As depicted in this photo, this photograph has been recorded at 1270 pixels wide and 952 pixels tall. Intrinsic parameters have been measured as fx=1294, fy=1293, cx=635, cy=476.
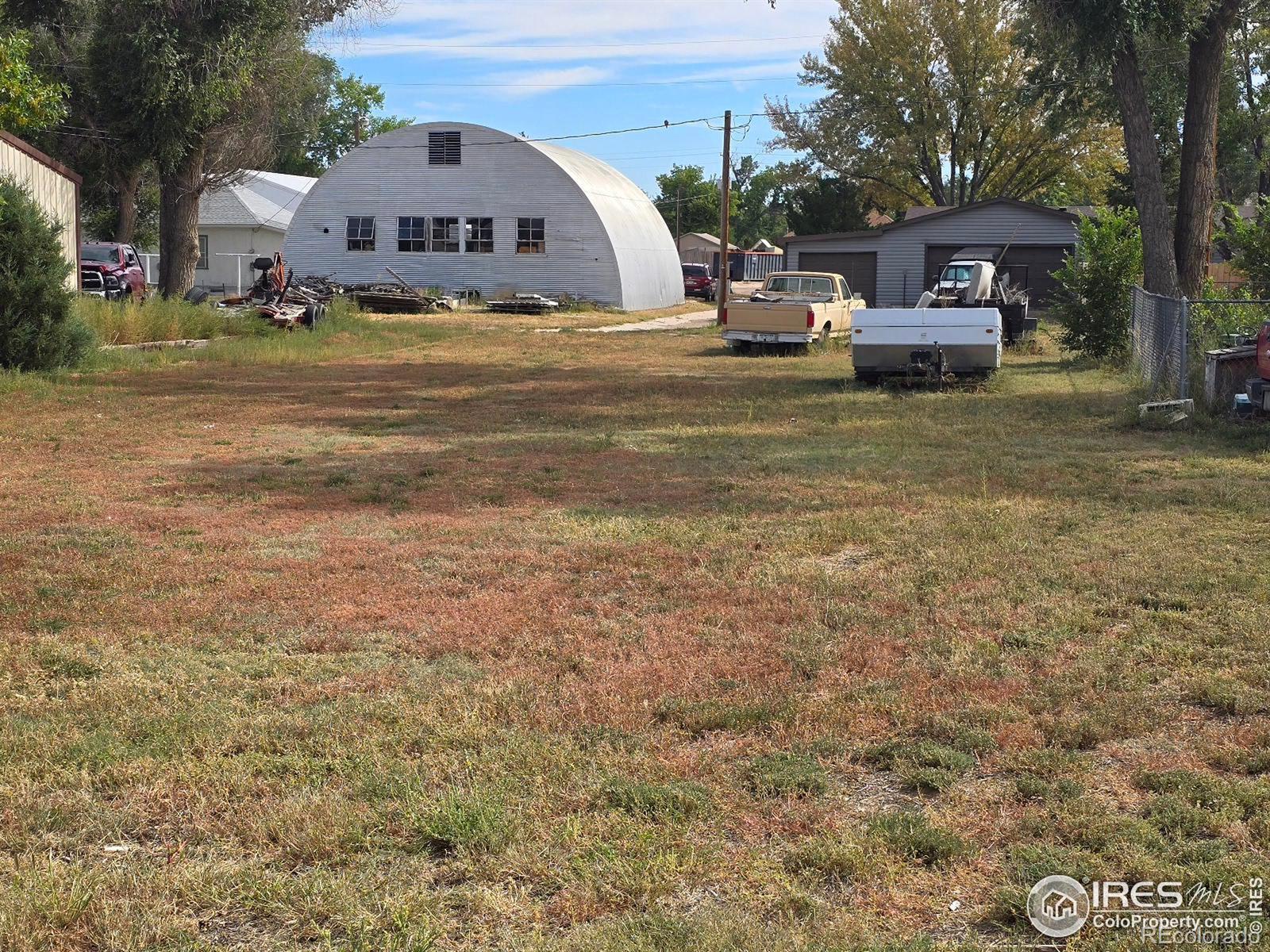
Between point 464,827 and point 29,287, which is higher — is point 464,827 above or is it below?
below

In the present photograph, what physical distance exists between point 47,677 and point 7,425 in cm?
961

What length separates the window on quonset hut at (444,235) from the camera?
4803cm

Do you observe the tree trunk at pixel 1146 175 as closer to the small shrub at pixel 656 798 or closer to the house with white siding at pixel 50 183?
the house with white siding at pixel 50 183

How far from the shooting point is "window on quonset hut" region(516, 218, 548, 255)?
47469mm

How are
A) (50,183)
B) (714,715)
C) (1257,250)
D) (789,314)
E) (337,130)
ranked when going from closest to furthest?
(714,715) < (1257,250) < (50,183) < (789,314) < (337,130)

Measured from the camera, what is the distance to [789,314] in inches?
1014

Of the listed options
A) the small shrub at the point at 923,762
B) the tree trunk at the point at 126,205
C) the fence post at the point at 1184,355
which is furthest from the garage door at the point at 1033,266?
the small shrub at the point at 923,762

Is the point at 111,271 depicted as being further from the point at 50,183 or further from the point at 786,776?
the point at 786,776

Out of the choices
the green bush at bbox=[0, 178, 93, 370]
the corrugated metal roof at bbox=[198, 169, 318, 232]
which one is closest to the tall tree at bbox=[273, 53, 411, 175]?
the corrugated metal roof at bbox=[198, 169, 318, 232]

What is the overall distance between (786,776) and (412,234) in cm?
4555

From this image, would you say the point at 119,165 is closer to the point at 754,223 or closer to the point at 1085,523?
the point at 1085,523

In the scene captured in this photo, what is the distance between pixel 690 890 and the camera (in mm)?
3850

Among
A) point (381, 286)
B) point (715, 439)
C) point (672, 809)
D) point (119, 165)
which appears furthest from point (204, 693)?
point (381, 286)

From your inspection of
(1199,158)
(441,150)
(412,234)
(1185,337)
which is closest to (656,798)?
(1185,337)
